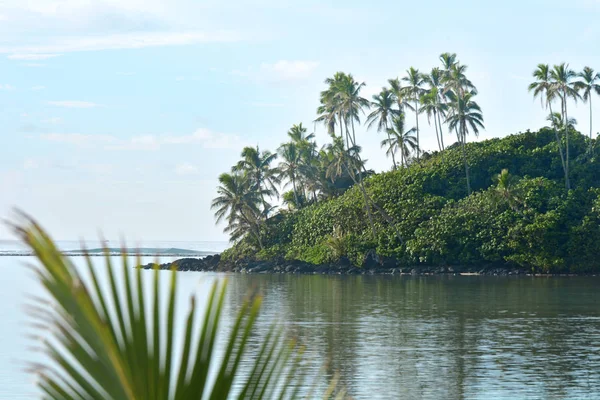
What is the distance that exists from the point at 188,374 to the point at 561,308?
3450 centimetres

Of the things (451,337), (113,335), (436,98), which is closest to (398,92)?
(436,98)

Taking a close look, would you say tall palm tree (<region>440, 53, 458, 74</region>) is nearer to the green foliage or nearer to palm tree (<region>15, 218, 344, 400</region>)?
the green foliage

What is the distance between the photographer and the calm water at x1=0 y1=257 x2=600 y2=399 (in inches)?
718

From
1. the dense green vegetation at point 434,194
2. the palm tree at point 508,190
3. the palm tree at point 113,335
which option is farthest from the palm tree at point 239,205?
the palm tree at point 113,335

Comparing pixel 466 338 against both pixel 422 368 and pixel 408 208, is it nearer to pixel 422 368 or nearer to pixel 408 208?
pixel 422 368

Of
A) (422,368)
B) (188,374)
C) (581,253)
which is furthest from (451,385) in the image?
(581,253)

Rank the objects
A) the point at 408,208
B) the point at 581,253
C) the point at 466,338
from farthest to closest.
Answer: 1. the point at 408,208
2. the point at 581,253
3. the point at 466,338

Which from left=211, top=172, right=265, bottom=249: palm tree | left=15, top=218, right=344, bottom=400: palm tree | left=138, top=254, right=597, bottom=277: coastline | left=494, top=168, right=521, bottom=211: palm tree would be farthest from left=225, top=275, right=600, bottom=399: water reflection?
left=211, top=172, right=265, bottom=249: palm tree

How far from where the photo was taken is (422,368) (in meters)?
20.6

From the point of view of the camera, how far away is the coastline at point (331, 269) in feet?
204

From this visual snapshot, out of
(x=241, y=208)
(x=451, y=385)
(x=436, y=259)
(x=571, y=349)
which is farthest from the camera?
(x=241, y=208)

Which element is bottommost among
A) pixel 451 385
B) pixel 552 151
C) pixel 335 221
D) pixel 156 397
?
pixel 451 385

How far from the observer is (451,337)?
26.4 m

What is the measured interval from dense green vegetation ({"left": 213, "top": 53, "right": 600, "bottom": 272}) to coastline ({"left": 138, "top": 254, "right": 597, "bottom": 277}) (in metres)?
0.68
